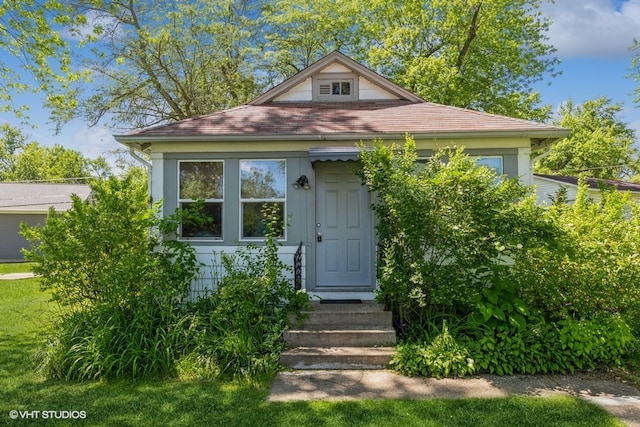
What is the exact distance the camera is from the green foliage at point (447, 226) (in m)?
4.73

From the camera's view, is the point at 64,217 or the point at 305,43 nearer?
the point at 64,217

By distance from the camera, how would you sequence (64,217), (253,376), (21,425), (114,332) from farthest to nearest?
1. (64,217)
2. (114,332)
3. (253,376)
4. (21,425)

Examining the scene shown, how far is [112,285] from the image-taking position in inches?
200

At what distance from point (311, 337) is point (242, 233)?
2.38 metres

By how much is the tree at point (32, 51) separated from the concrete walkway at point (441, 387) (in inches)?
Result: 381

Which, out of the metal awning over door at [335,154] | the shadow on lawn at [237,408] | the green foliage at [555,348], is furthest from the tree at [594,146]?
the shadow on lawn at [237,408]

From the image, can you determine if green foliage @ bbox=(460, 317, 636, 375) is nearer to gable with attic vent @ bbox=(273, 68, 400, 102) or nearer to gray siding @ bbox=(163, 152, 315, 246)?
gray siding @ bbox=(163, 152, 315, 246)

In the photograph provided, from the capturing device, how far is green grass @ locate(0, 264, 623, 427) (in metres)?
3.47

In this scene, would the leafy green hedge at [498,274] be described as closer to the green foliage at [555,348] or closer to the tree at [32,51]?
the green foliage at [555,348]

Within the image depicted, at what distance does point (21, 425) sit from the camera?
11.3 ft

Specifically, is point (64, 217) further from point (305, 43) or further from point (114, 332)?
point (305, 43)

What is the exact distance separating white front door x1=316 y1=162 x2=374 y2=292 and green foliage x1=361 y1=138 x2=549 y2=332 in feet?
4.77

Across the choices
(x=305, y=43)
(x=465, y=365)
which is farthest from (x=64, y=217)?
(x=305, y=43)

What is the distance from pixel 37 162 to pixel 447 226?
151 feet
